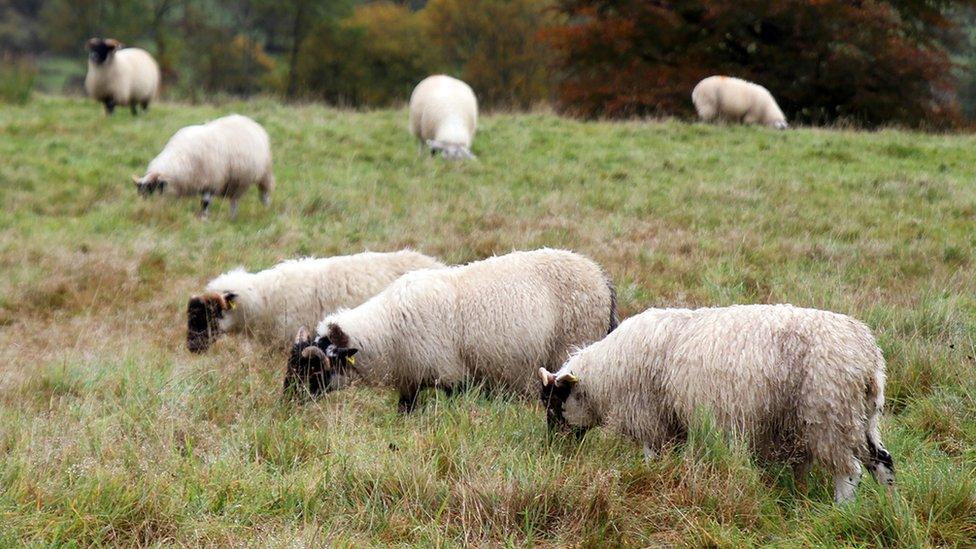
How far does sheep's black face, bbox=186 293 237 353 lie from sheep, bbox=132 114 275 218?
3.97m

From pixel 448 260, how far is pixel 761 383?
203 inches

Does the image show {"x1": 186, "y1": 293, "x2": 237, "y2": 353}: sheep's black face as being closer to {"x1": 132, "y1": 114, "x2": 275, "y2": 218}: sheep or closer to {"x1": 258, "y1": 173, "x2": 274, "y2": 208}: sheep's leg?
{"x1": 132, "y1": 114, "x2": 275, "y2": 218}: sheep

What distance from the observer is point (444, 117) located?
14273 mm

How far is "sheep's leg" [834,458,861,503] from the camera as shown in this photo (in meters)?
3.82

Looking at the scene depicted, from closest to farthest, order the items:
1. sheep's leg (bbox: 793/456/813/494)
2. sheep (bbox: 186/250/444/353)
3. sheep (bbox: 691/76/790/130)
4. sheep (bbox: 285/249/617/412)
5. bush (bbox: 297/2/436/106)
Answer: sheep's leg (bbox: 793/456/813/494) < sheep (bbox: 285/249/617/412) < sheep (bbox: 186/250/444/353) < sheep (bbox: 691/76/790/130) < bush (bbox: 297/2/436/106)

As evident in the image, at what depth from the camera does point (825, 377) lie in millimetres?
3900

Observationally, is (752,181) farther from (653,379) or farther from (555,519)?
(555,519)

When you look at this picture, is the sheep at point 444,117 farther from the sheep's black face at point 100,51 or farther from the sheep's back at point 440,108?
the sheep's black face at point 100,51

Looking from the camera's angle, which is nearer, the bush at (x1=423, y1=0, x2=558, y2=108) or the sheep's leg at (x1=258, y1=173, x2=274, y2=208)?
the sheep's leg at (x1=258, y1=173, x2=274, y2=208)

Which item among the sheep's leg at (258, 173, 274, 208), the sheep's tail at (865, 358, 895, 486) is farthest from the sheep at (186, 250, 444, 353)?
the sheep's leg at (258, 173, 274, 208)

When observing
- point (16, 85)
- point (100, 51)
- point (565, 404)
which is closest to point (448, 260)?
point (565, 404)

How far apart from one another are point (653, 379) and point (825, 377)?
918 millimetres

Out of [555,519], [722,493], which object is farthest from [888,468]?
[555,519]

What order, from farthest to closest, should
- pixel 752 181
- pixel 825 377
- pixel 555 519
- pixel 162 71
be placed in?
pixel 162 71 → pixel 752 181 → pixel 825 377 → pixel 555 519
